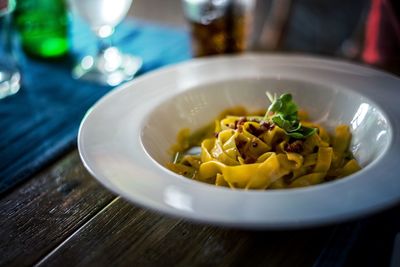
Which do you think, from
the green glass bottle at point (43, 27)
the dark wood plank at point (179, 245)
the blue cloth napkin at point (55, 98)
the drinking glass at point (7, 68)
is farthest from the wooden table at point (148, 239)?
the green glass bottle at point (43, 27)

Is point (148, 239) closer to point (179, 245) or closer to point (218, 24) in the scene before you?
point (179, 245)

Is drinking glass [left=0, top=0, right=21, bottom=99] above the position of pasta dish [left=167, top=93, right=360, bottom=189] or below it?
below

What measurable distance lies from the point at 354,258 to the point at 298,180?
15 centimetres

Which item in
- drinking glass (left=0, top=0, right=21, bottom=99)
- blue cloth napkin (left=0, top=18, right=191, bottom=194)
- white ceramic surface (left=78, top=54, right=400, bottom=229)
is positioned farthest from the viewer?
drinking glass (left=0, top=0, right=21, bottom=99)

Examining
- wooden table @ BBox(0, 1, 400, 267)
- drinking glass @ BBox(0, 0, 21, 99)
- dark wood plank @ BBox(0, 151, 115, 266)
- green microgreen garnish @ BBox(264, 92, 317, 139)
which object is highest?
green microgreen garnish @ BBox(264, 92, 317, 139)

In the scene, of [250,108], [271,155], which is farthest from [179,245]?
[250,108]

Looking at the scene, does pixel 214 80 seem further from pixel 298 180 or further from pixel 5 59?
pixel 5 59

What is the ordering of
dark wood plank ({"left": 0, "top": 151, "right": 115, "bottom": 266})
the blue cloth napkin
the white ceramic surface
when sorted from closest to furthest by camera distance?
the white ceramic surface
dark wood plank ({"left": 0, "top": 151, "right": 115, "bottom": 266})
the blue cloth napkin

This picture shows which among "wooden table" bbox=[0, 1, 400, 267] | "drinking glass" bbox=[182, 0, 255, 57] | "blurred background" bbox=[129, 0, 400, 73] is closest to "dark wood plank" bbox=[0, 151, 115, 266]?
"wooden table" bbox=[0, 1, 400, 267]

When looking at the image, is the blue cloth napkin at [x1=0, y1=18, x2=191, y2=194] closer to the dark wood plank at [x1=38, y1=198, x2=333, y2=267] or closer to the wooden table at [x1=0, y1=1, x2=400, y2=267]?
the wooden table at [x1=0, y1=1, x2=400, y2=267]

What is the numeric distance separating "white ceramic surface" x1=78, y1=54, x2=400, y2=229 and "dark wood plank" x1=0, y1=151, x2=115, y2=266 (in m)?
0.10

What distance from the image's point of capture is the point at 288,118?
90 cm

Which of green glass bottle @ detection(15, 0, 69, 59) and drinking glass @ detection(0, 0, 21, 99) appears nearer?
drinking glass @ detection(0, 0, 21, 99)

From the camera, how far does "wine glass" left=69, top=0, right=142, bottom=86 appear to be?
1326 millimetres
